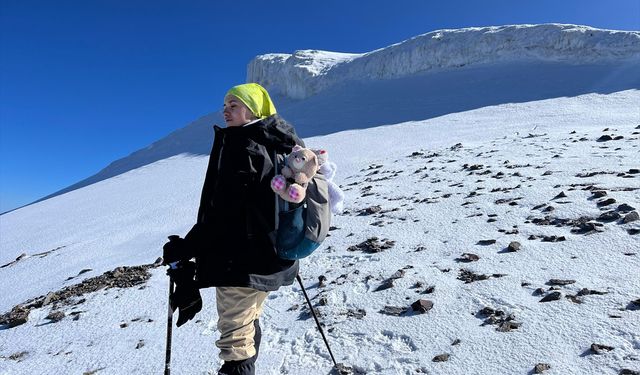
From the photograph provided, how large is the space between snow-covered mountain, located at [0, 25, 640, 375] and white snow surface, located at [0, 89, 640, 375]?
2cm

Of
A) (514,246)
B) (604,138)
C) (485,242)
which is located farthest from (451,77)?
(514,246)

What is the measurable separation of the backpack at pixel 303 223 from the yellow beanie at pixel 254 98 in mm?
569

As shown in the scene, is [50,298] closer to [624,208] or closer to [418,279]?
[418,279]

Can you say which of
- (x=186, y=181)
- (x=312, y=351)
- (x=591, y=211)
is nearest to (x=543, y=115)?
(x=591, y=211)

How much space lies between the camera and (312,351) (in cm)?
332

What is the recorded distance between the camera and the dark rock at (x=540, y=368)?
2679 mm

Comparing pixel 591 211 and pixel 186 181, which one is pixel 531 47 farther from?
pixel 591 211

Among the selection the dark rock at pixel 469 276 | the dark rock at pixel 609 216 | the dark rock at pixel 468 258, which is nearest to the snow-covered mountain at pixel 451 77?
the dark rock at pixel 609 216

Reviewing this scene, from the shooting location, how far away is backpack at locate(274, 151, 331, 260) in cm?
240

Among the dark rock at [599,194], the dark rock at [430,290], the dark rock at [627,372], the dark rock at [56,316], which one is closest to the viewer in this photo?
the dark rock at [627,372]

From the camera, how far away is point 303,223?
2.43 metres

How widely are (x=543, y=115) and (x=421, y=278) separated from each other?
14.9m

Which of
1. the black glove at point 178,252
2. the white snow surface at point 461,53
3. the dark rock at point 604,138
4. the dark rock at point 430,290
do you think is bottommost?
the dark rock at point 604,138

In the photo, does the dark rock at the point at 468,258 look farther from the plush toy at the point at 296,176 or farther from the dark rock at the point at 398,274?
the plush toy at the point at 296,176
